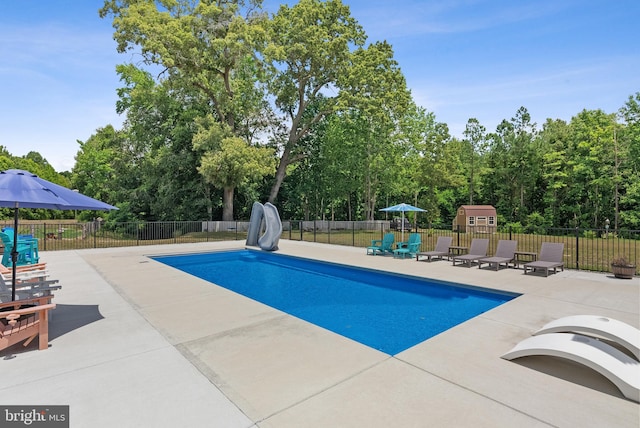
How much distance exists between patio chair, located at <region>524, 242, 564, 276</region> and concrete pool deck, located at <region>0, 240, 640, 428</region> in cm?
285

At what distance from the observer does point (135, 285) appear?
820 cm

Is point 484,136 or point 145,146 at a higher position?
point 484,136

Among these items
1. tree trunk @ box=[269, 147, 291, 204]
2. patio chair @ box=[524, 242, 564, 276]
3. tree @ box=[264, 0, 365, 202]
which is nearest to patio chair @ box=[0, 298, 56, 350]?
patio chair @ box=[524, 242, 564, 276]

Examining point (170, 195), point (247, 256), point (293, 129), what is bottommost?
point (247, 256)

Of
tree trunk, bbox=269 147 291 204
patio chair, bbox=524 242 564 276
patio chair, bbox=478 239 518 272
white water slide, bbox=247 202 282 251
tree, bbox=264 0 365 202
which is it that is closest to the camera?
patio chair, bbox=524 242 564 276

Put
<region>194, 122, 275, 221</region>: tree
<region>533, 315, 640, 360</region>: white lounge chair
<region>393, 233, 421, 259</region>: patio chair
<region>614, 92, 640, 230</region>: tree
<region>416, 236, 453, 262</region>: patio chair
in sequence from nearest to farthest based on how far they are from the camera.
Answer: <region>533, 315, 640, 360</region>: white lounge chair
<region>416, 236, 453, 262</region>: patio chair
<region>393, 233, 421, 259</region>: patio chair
<region>194, 122, 275, 221</region>: tree
<region>614, 92, 640, 230</region>: tree

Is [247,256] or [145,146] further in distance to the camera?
[145,146]

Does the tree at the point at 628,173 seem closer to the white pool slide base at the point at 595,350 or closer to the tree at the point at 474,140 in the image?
the tree at the point at 474,140

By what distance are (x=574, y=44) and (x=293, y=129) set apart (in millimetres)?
21618

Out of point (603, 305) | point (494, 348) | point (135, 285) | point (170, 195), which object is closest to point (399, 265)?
point (603, 305)

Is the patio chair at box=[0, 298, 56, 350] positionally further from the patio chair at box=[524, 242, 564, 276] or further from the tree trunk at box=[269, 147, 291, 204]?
the tree trunk at box=[269, 147, 291, 204]

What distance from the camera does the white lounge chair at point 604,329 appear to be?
3.70 meters

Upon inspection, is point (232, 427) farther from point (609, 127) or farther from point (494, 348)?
point (609, 127)

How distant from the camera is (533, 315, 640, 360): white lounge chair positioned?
3.70m
